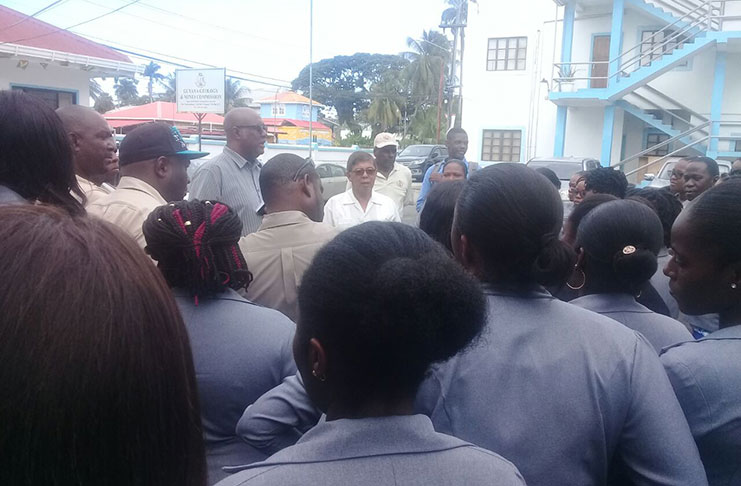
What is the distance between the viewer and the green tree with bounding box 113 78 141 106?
7844 cm

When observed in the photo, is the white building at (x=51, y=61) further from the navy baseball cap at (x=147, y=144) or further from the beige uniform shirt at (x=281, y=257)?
the beige uniform shirt at (x=281, y=257)

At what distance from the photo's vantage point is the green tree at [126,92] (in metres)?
78.4

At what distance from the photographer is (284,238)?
297cm

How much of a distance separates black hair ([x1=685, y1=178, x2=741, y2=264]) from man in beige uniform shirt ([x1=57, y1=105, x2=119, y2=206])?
9.34 feet

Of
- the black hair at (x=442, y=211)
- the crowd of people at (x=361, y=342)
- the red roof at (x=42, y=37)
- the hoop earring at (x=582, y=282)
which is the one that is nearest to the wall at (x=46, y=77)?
the red roof at (x=42, y=37)

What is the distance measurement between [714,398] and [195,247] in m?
1.68

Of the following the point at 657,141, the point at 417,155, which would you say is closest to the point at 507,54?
the point at 657,141

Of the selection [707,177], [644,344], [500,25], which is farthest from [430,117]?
[644,344]

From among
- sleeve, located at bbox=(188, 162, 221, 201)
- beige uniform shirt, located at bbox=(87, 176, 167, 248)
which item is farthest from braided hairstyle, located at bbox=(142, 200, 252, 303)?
sleeve, located at bbox=(188, 162, 221, 201)

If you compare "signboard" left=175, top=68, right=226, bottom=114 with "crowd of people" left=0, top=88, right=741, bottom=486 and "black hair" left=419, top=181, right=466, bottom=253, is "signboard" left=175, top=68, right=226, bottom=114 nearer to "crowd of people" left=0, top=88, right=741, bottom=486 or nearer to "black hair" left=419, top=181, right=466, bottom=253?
"crowd of people" left=0, top=88, right=741, bottom=486

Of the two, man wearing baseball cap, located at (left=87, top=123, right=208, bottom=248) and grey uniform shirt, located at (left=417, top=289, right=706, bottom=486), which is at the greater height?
man wearing baseball cap, located at (left=87, top=123, right=208, bottom=248)

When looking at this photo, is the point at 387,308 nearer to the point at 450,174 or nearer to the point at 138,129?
the point at 138,129

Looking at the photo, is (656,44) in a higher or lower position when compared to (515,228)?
higher

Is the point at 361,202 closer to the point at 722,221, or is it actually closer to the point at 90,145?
the point at 90,145
